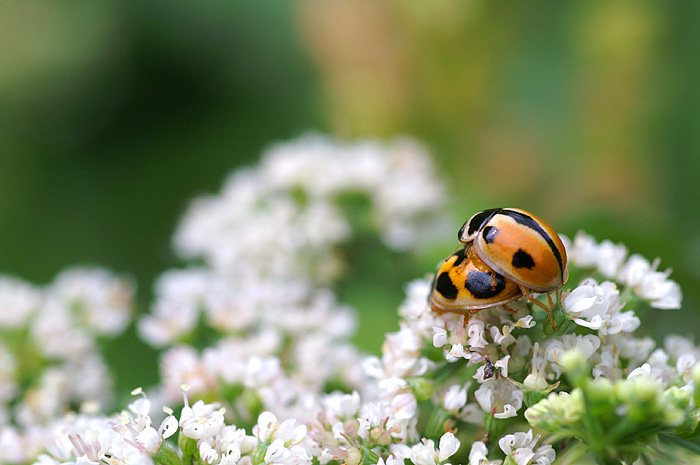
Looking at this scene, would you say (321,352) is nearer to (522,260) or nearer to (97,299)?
(522,260)

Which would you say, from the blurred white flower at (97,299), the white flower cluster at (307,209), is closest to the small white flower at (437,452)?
the white flower cluster at (307,209)

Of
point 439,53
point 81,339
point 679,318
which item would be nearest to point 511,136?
point 439,53

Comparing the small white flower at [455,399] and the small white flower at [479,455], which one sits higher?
the small white flower at [455,399]

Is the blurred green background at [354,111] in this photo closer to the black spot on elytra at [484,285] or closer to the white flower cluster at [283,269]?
the white flower cluster at [283,269]

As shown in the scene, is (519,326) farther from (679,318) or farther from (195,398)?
(679,318)

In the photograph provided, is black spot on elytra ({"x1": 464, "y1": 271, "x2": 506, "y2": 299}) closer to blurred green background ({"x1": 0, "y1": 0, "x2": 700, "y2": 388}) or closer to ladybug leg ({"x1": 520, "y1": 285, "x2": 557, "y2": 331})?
ladybug leg ({"x1": 520, "y1": 285, "x2": 557, "y2": 331})

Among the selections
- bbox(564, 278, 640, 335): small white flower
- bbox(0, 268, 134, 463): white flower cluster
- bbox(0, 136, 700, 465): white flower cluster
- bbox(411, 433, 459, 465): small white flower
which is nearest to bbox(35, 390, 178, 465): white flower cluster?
bbox(0, 136, 700, 465): white flower cluster

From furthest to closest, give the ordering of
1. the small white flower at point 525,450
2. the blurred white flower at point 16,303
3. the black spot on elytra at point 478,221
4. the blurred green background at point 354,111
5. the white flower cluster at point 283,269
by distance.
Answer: the blurred green background at point 354,111
the blurred white flower at point 16,303
the white flower cluster at point 283,269
the black spot on elytra at point 478,221
the small white flower at point 525,450
